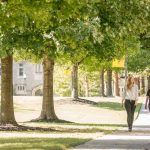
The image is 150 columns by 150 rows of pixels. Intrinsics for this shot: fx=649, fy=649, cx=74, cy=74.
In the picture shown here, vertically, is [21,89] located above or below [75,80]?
above

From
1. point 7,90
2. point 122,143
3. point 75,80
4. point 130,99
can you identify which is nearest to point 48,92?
point 7,90

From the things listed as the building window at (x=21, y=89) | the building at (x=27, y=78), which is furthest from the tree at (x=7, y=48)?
the building window at (x=21, y=89)

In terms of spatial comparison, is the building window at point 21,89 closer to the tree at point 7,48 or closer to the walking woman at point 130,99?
the tree at point 7,48

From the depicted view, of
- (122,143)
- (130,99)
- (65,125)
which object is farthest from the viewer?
(65,125)

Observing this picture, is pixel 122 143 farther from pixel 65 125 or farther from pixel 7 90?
pixel 65 125

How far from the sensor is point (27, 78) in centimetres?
9288

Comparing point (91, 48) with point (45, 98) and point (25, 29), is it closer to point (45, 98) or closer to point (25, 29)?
point (25, 29)

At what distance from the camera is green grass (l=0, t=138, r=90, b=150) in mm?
15203

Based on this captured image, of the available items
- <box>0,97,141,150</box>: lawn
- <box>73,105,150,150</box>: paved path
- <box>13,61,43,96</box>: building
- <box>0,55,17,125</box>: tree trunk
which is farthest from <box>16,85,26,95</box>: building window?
<box>73,105,150,150</box>: paved path

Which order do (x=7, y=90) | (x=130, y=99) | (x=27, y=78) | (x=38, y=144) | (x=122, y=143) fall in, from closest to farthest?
(x=38, y=144) < (x=122, y=143) < (x=130, y=99) < (x=7, y=90) < (x=27, y=78)

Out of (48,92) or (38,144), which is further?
(48,92)

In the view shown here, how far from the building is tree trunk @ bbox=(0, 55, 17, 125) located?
67.8 meters

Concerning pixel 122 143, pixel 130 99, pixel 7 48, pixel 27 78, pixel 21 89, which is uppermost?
pixel 27 78

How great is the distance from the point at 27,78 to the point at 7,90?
69.2m
